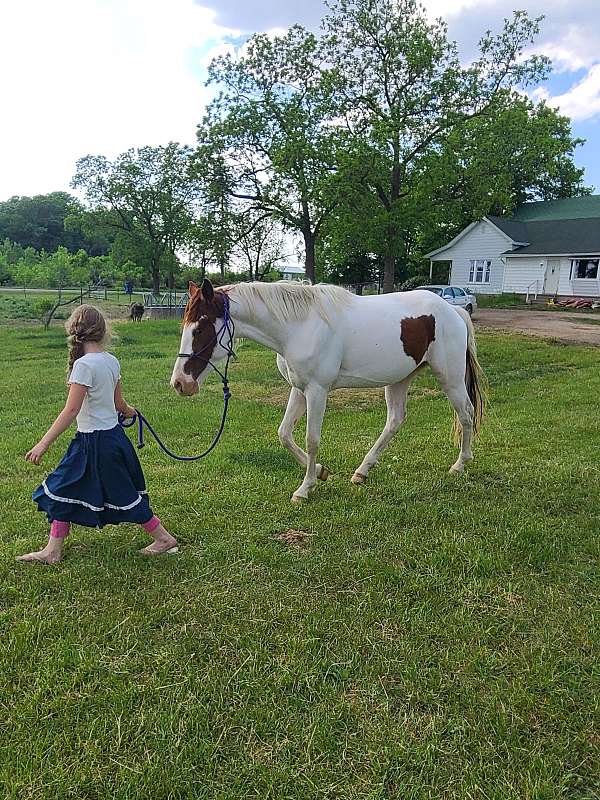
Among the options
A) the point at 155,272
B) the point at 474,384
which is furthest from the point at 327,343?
the point at 155,272

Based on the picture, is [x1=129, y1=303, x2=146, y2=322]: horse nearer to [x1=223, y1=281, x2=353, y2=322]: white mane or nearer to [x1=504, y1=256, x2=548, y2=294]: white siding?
[x1=223, y1=281, x2=353, y2=322]: white mane

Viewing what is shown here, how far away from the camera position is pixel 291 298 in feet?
14.9

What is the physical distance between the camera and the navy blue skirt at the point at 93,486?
3.37 meters

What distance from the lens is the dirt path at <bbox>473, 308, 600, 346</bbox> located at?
1510 centimetres

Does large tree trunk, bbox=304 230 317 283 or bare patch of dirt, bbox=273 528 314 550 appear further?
large tree trunk, bbox=304 230 317 283

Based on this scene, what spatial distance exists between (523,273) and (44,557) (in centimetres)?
3348

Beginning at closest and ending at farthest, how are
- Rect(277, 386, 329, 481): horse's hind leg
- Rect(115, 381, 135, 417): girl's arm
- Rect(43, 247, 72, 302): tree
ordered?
Rect(115, 381, 135, 417): girl's arm
Rect(277, 386, 329, 481): horse's hind leg
Rect(43, 247, 72, 302): tree

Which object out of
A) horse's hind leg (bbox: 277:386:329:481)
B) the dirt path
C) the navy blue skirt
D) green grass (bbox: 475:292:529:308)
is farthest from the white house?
the navy blue skirt

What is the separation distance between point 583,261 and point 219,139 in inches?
812

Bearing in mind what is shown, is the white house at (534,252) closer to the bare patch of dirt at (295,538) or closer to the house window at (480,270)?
the house window at (480,270)

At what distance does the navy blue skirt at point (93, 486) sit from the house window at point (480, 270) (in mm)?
34531

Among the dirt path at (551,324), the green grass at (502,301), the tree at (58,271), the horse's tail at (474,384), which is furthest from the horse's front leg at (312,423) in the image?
the tree at (58,271)

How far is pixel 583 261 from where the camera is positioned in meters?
30.3

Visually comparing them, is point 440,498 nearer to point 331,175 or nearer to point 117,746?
point 117,746
